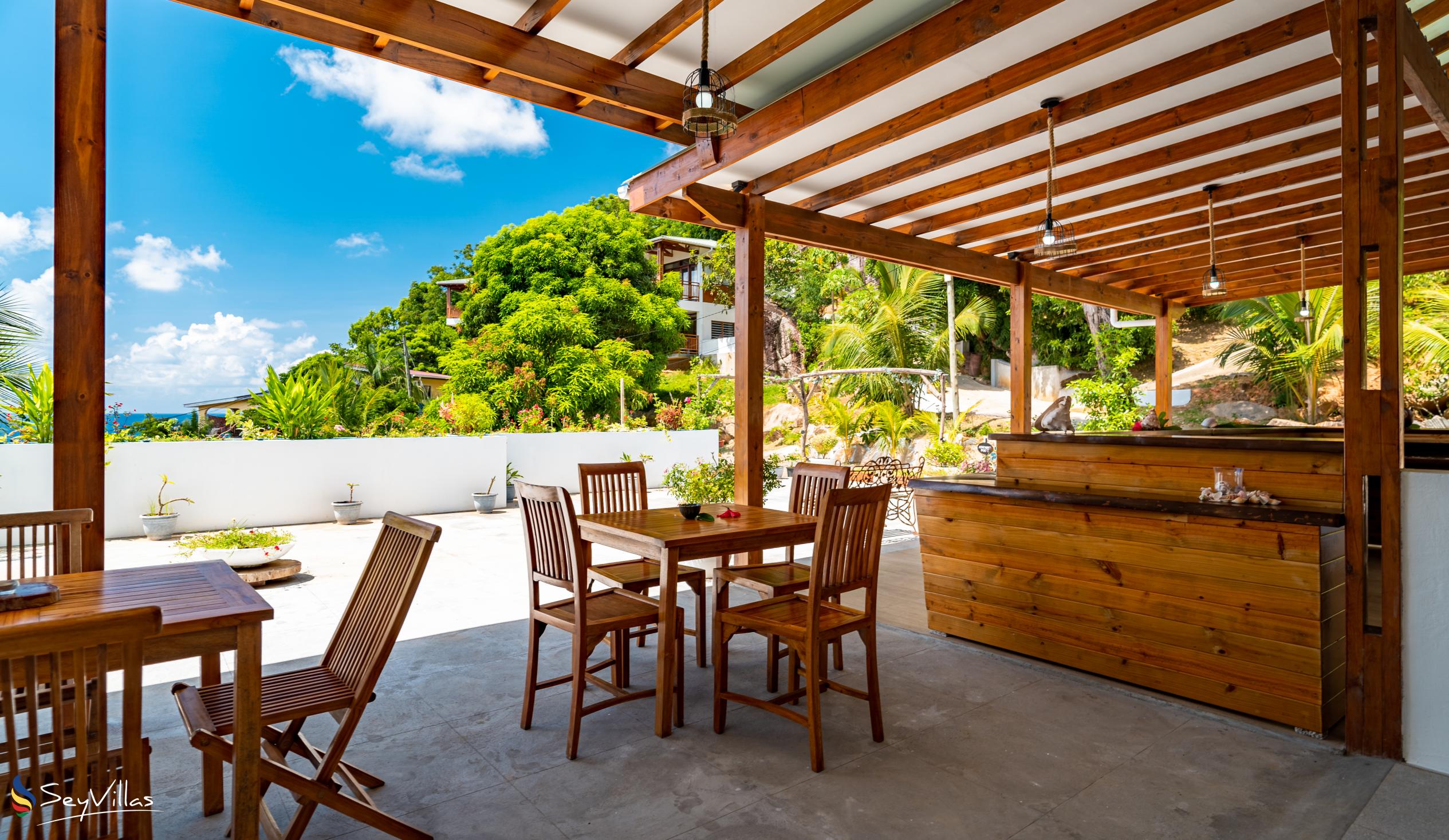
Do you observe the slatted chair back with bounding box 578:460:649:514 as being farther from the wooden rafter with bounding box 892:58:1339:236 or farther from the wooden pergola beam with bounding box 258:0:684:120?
the wooden rafter with bounding box 892:58:1339:236

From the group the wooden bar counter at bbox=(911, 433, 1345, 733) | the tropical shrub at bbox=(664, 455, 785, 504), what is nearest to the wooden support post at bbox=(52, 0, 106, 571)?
the wooden bar counter at bbox=(911, 433, 1345, 733)

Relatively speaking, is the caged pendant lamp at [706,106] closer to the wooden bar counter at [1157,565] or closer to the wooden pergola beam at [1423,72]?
the wooden bar counter at [1157,565]

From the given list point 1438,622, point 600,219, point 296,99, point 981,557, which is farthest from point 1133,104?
point 296,99

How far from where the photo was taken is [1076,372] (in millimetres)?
17750

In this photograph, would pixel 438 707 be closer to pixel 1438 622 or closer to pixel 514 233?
pixel 1438 622

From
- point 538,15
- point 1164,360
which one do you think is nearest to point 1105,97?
point 538,15

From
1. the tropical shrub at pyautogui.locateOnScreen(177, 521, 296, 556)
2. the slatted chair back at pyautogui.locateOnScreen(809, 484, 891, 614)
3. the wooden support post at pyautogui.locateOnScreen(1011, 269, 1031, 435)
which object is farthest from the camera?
the wooden support post at pyautogui.locateOnScreen(1011, 269, 1031, 435)

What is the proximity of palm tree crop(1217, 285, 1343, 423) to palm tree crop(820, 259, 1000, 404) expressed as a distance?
4.68 m

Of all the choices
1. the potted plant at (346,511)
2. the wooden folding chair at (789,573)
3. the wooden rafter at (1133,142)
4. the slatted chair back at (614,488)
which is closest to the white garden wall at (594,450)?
the potted plant at (346,511)

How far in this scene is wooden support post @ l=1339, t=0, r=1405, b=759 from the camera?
2.73m

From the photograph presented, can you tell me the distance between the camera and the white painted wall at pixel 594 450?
1081cm

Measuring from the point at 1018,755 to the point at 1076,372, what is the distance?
16.7 m

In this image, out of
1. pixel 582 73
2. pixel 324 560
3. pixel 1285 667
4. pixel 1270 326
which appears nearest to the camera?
pixel 1285 667

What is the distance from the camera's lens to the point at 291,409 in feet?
28.5
